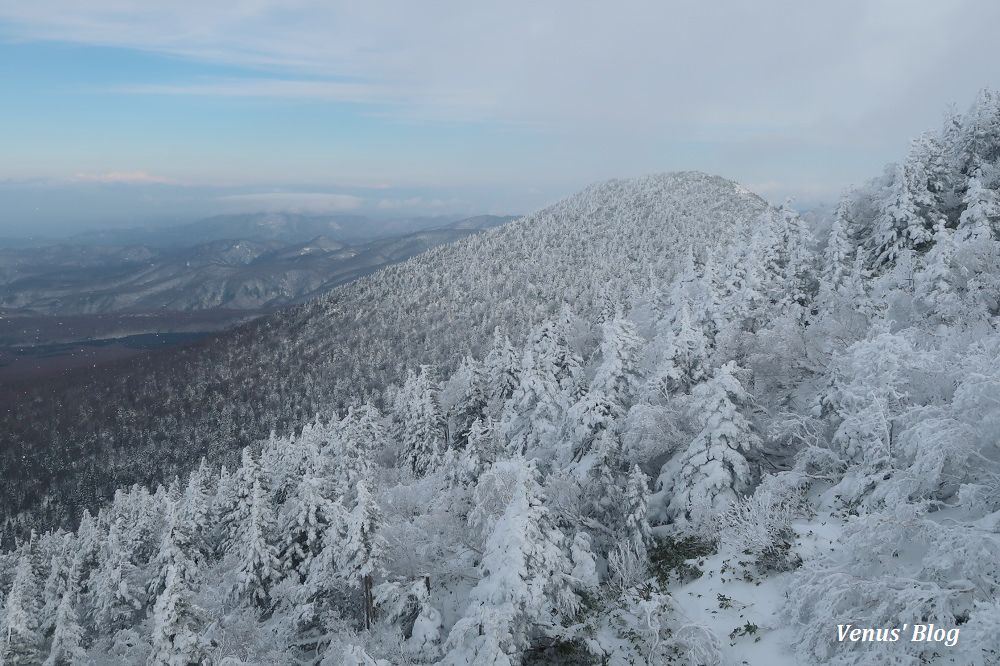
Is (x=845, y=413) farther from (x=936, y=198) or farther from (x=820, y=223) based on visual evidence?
(x=820, y=223)

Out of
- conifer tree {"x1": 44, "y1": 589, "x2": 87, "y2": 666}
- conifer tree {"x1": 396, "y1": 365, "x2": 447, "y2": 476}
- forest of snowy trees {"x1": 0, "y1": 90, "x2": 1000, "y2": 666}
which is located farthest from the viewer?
conifer tree {"x1": 396, "y1": 365, "x2": 447, "y2": 476}

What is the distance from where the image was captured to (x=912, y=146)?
2762cm

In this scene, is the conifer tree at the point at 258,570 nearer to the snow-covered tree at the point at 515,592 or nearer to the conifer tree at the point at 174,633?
the conifer tree at the point at 174,633

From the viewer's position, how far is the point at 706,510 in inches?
604

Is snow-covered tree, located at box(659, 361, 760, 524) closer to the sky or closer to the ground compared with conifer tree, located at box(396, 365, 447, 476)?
closer to the sky

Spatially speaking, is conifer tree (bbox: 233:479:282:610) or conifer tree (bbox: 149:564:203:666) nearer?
conifer tree (bbox: 149:564:203:666)

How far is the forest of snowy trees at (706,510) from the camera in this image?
34.0ft

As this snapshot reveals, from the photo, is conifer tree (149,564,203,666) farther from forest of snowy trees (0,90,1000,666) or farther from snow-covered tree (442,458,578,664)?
snow-covered tree (442,458,578,664)

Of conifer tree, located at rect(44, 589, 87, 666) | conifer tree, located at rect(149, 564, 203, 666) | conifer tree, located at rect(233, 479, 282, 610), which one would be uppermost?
conifer tree, located at rect(149, 564, 203, 666)

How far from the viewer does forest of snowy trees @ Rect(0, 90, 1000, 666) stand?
10.4 meters

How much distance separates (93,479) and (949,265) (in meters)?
207

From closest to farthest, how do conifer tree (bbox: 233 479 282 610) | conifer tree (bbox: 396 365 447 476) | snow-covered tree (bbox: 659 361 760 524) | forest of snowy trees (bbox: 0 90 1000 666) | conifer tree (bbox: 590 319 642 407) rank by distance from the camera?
forest of snowy trees (bbox: 0 90 1000 666) → snow-covered tree (bbox: 659 361 760 524) → conifer tree (bbox: 590 319 642 407) → conifer tree (bbox: 233 479 282 610) → conifer tree (bbox: 396 365 447 476)

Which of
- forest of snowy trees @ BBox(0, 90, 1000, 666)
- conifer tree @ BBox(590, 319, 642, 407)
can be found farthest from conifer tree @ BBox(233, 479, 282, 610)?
conifer tree @ BBox(590, 319, 642, 407)

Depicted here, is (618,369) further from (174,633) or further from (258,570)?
(258,570)
